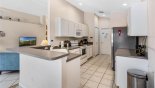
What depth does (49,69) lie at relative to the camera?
5.93 feet

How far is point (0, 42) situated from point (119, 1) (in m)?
5.52

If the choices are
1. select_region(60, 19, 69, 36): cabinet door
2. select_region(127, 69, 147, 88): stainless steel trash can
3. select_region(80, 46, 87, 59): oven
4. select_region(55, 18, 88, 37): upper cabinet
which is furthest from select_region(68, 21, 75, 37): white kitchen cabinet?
select_region(127, 69, 147, 88): stainless steel trash can

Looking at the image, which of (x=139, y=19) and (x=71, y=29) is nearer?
(x=139, y=19)

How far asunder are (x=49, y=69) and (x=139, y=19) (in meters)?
2.29

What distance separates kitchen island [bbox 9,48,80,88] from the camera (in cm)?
164

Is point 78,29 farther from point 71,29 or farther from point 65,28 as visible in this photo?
point 65,28

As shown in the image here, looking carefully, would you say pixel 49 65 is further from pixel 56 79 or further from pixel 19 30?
pixel 19 30

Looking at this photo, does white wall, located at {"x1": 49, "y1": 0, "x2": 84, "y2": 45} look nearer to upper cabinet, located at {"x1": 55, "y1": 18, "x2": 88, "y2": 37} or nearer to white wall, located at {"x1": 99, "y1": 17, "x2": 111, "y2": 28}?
upper cabinet, located at {"x1": 55, "y1": 18, "x2": 88, "y2": 37}

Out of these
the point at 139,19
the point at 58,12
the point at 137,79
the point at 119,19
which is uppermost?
the point at 58,12

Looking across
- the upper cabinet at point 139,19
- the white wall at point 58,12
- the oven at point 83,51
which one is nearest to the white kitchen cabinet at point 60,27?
the white wall at point 58,12

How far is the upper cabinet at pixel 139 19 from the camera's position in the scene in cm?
229

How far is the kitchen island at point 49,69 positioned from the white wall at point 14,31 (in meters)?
3.04

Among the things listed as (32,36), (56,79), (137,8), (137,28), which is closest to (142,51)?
(137,28)

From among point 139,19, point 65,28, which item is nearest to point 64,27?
point 65,28
